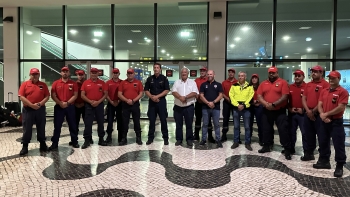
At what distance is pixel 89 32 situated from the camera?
8.55m

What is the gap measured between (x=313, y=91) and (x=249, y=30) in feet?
15.3

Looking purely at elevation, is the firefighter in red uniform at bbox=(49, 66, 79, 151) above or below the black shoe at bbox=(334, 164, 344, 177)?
above

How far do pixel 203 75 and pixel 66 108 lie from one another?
107 inches

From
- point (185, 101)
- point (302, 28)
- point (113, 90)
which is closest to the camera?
point (185, 101)

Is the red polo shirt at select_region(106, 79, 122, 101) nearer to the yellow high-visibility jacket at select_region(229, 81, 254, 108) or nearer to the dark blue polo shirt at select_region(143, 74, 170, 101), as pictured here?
the dark blue polo shirt at select_region(143, 74, 170, 101)

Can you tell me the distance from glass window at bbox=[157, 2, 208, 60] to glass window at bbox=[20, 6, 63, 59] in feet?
11.5

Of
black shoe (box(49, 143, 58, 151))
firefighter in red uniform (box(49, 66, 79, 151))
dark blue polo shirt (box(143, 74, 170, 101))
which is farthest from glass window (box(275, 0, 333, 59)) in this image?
black shoe (box(49, 143, 58, 151))

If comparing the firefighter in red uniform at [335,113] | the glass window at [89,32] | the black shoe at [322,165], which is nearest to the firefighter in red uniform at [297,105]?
the black shoe at [322,165]

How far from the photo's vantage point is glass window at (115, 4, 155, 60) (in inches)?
321

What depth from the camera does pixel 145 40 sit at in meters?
8.23

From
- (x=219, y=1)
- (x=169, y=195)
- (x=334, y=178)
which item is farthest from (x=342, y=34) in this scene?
(x=169, y=195)

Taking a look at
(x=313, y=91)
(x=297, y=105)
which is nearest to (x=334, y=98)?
(x=313, y=91)

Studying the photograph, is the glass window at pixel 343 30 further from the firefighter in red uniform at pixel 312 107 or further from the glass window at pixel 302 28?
the firefighter in red uniform at pixel 312 107

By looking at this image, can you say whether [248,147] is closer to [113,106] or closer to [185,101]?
[185,101]
